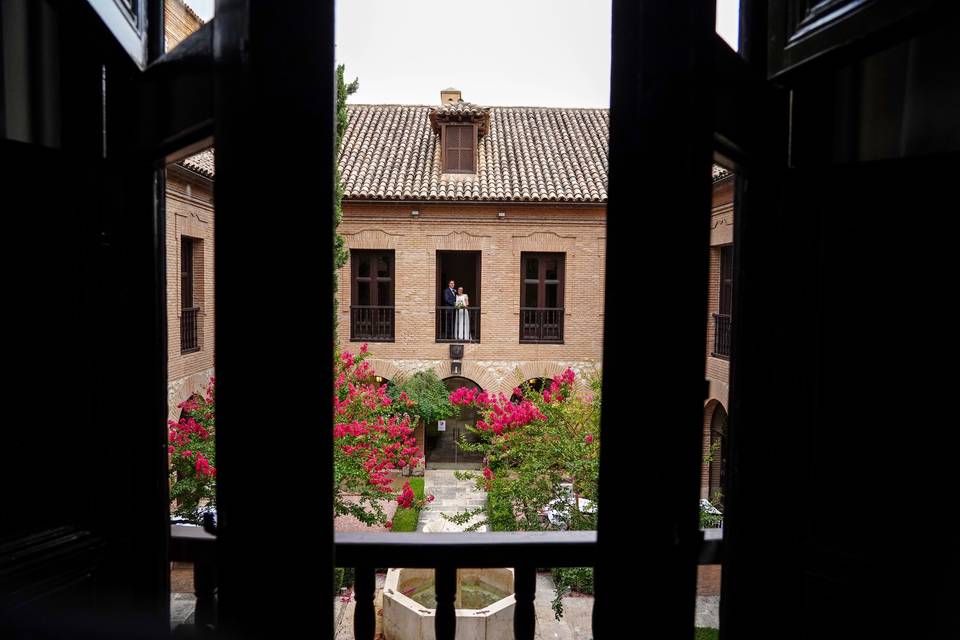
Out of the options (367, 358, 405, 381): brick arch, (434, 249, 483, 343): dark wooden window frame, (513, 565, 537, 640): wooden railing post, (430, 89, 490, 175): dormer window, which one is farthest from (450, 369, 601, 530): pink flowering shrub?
(430, 89, 490, 175): dormer window

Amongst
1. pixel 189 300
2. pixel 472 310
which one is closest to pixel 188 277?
pixel 189 300

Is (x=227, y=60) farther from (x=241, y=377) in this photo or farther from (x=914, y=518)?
(x=914, y=518)

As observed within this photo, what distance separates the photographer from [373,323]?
14938 mm

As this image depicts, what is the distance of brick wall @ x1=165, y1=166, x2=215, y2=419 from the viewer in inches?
427

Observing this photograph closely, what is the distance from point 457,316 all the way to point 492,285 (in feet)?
3.44

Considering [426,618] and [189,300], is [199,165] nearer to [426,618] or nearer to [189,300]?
[189,300]

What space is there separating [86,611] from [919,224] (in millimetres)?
1777

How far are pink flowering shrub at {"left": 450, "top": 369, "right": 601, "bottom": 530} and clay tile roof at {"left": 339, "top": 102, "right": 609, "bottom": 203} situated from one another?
7.25 m

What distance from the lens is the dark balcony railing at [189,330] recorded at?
11.4 meters

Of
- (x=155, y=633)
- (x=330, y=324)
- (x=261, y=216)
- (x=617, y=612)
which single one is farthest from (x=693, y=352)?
(x=155, y=633)

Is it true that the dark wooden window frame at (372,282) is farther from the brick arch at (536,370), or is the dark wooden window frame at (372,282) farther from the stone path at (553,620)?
the stone path at (553,620)

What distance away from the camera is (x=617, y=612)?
90cm

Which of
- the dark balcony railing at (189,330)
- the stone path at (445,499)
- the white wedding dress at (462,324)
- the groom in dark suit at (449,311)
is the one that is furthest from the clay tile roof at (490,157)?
the stone path at (445,499)

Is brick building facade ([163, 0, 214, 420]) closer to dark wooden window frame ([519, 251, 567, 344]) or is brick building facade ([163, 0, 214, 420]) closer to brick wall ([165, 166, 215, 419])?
brick wall ([165, 166, 215, 419])
